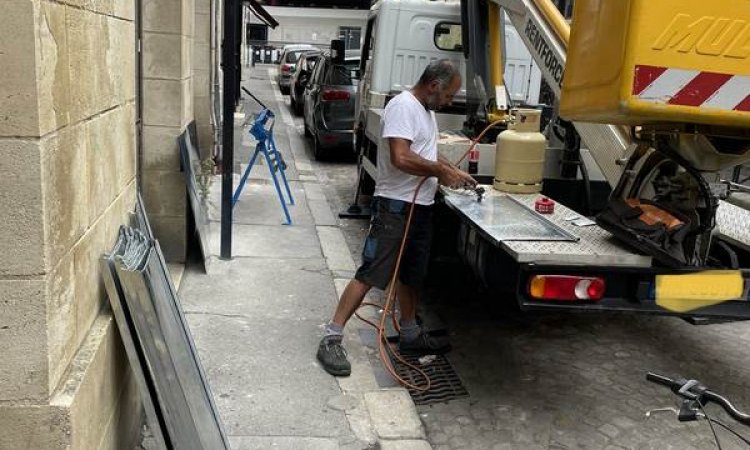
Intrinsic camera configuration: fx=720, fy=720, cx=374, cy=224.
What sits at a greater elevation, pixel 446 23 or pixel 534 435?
pixel 446 23

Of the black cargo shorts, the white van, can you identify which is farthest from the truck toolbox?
the white van

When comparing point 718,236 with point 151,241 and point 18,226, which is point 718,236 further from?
point 18,226

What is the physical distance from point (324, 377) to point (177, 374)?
167 cm

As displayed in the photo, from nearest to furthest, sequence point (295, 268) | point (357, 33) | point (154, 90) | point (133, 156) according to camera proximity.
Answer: point (133, 156), point (154, 90), point (295, 268), point (357, 33)

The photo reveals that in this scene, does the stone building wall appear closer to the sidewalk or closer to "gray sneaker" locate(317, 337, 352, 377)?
the sidewalk

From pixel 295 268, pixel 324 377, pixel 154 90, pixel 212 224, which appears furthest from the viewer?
pixel 212 224

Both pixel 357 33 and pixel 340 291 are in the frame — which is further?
pixel 357 33

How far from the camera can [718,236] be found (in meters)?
4.55

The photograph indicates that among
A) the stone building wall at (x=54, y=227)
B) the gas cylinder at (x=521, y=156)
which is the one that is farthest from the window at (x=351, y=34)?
the stone building wall at (x=54, y=227)

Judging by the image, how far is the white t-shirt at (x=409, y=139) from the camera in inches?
175

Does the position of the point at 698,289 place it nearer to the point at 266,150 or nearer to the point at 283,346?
the point at 283,346

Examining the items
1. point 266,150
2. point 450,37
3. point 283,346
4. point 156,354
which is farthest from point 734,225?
point 266,150

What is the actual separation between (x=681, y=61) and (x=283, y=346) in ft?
9.59

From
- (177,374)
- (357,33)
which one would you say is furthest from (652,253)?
(357,33)
